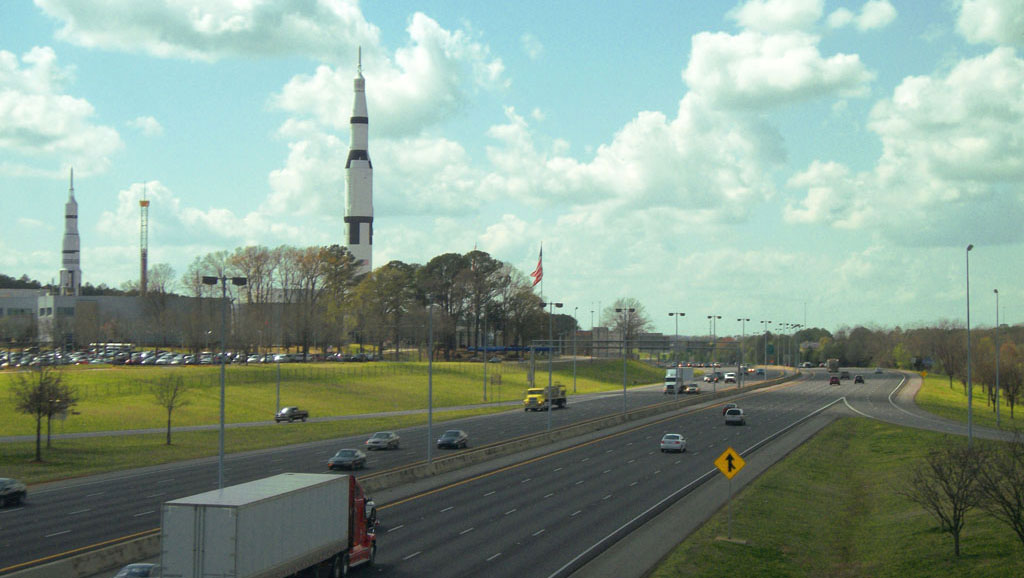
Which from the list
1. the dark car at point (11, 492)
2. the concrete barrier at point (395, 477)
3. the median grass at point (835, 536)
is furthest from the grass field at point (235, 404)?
the median grass at point (835, 536)

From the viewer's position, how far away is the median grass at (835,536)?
1053 inches

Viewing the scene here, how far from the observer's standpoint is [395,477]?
40219mm

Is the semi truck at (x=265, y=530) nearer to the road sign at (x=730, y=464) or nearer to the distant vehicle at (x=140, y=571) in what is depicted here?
the distant vehicle at (x=140, y=571)

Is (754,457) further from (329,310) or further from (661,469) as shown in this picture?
(329,310)

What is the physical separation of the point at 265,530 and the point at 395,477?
20.4 m

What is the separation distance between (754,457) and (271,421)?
1784 inches

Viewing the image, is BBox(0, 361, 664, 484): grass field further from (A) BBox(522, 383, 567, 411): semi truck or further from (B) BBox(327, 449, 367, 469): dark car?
(B) BBox(327, 449, 367, 469): dark car

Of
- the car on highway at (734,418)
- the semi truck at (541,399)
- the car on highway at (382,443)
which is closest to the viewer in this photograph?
the car on highway at (382,443)

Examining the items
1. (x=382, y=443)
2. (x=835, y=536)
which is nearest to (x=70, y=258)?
(x=382, y=443)

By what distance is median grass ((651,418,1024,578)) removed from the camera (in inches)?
1053

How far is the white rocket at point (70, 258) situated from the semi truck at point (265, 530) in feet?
606

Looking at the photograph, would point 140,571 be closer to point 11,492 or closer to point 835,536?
point 11,492

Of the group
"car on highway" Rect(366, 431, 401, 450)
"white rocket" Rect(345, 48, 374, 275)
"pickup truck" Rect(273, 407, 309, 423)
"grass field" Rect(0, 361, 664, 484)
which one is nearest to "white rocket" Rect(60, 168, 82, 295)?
"white rocket" Rect(345, 48, 374, 275)

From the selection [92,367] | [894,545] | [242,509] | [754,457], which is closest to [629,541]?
[894,545]
